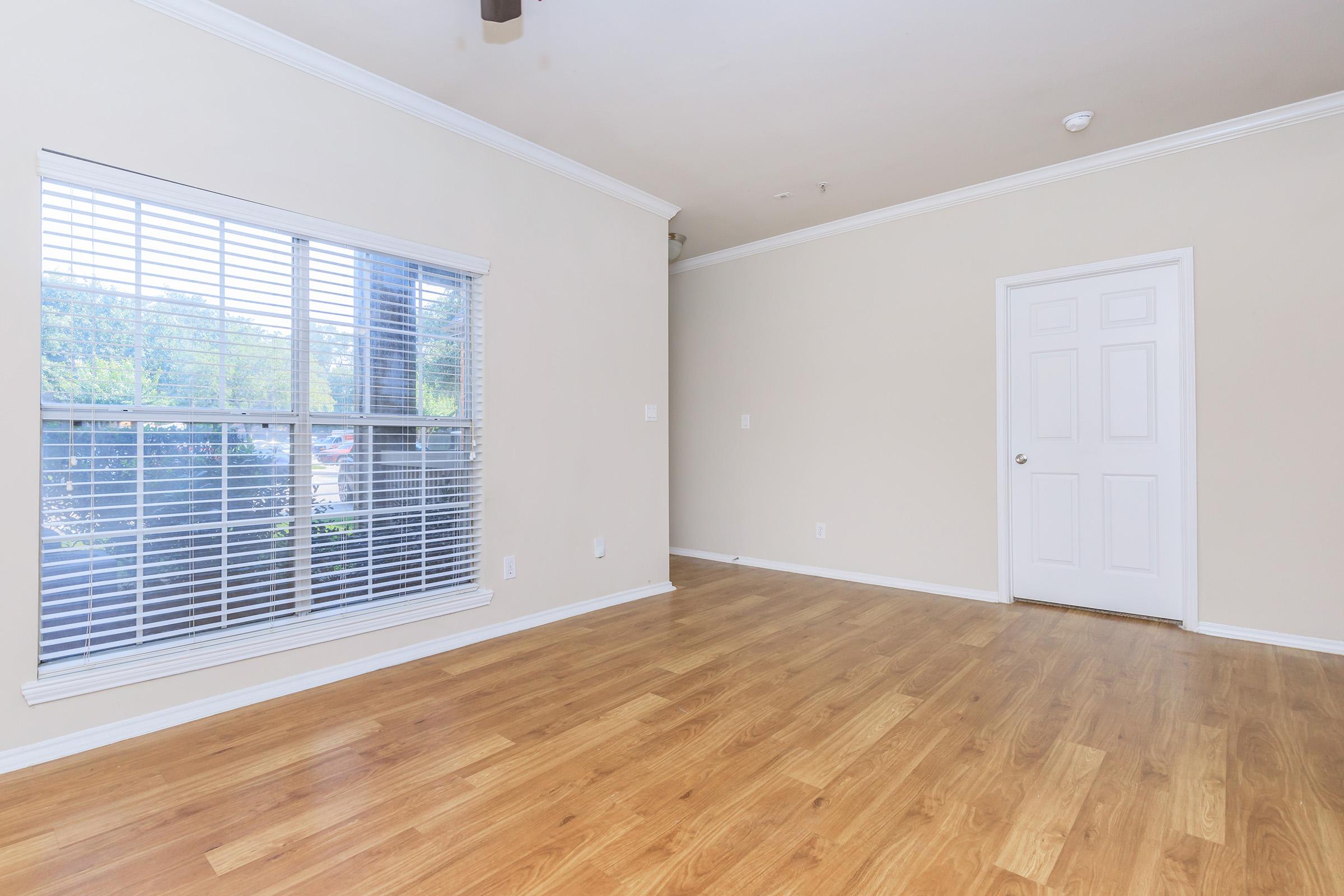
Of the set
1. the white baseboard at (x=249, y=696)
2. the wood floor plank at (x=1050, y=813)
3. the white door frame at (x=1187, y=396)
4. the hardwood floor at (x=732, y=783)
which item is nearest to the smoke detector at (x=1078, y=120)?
the white door frame at (x=1187, y=396)

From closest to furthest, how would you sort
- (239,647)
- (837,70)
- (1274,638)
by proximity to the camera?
(239,647)
(837,70)
(1274,638)

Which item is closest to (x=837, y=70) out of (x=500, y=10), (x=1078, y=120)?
(x=1078, y=120)

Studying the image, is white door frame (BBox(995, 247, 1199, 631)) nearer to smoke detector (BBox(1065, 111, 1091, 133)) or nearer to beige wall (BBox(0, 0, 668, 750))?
smoke detector (BBox(1065, 111, 1091, 133))

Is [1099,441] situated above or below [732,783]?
above

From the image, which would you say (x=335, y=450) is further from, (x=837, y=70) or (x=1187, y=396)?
(x=1187, y=396)

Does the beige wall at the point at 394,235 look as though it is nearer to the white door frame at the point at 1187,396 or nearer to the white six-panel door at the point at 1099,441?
the white six-panel door at the point at 1099,441

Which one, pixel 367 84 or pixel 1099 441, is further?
pixel 1099 441

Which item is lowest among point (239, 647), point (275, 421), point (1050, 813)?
point (1050, 813)

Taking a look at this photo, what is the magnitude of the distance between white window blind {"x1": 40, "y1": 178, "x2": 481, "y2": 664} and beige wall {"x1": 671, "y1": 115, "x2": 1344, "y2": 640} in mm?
2572

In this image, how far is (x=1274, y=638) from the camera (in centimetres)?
311

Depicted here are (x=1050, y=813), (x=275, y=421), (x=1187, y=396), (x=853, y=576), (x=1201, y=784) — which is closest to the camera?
(x=1050, y=813)

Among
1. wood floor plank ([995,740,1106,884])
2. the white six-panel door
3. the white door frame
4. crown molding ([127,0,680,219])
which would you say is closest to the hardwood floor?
wood floor plank ([995,740,1106,884])

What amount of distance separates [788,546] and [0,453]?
4310 mm

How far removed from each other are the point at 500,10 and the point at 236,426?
1807mm
